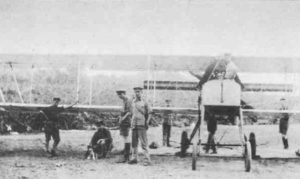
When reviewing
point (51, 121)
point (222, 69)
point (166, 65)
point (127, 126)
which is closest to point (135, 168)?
point (127, 126)

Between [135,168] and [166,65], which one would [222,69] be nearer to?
[135,168]

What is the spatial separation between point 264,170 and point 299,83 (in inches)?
224

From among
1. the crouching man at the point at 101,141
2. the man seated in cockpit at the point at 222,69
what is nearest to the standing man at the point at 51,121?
the crouching man at the point at 101,141

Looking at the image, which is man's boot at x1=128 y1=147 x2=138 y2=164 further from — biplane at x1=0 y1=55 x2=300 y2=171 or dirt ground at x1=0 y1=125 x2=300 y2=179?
biplane at x1=0 y1=55 x2=300 y2=171

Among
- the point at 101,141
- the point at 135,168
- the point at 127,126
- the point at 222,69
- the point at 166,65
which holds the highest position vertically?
the point at 166,65

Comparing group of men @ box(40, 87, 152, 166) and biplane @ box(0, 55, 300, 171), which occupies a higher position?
biplane @ box(0, 55, 300, 171)

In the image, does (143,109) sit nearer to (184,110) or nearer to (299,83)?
(184,110)

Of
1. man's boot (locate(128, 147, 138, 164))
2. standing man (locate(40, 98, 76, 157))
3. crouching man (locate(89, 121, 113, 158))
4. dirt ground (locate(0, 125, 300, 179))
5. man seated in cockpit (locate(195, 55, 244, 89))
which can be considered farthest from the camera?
standing man (locate(40, 98, 76, 157))

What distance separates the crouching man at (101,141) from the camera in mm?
10656

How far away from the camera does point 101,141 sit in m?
10.6

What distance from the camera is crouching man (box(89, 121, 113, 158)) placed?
1066 cm

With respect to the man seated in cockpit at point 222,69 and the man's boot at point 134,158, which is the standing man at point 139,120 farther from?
the man seated in cockpit at point 222,69

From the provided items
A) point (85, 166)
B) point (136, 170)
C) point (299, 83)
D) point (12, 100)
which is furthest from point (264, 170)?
point (12, 100)

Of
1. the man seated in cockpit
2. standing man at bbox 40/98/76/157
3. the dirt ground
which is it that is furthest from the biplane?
the man seated in cockpit
